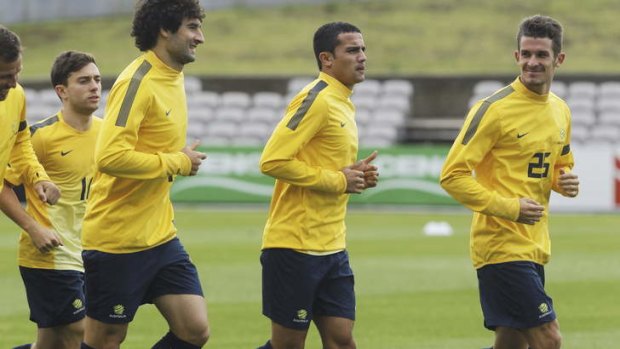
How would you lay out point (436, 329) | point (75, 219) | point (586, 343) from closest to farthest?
point (75, 219)
point (586, 343)
point (436, 329)

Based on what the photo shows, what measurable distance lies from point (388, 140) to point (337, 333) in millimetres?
24006

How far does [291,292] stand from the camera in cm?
803

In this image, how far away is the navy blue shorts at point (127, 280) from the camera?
25.8ft

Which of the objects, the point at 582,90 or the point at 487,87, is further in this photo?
the point at 487,87

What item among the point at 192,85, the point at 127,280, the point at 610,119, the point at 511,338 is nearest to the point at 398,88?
the point at 192,85

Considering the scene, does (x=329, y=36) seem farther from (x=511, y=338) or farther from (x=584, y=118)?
(x=584, y=118)

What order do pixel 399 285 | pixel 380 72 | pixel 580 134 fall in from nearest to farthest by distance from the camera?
pixel 399 285 → pixel 580 134 → pixel 380 72

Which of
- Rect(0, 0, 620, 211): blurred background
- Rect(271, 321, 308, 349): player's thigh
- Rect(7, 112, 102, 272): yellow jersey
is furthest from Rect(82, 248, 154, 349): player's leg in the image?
Rect(0, 0, 620, 211): blurred background

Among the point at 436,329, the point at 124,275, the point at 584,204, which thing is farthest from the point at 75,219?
the point at 584,204

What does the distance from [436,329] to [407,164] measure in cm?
1406

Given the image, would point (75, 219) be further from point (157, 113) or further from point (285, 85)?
point (285, 85)

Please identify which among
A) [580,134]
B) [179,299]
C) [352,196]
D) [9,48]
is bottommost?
[352,196]

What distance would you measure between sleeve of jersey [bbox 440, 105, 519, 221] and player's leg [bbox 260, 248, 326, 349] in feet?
3.01

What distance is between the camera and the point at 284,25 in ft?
146
